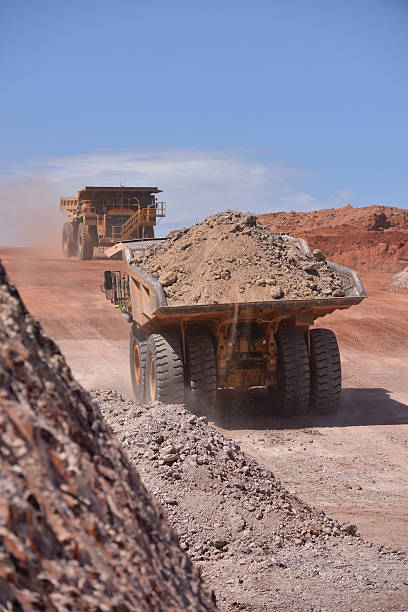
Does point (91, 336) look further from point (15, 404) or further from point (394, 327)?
point (15, 404)

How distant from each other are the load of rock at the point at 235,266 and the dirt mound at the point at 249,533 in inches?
113

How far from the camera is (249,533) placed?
5.71 meters

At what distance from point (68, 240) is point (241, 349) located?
23.3 m

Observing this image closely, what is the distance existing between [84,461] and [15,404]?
291 millimetres

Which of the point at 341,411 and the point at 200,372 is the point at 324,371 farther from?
the point at 200,372

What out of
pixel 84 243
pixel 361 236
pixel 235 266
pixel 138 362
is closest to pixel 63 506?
pixel 235 266

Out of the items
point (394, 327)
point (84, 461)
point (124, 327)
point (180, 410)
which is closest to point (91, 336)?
point (124, 327)

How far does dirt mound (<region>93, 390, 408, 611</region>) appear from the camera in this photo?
4656 millimetres

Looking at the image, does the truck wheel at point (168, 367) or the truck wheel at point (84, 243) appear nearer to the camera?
the truck wheel at point (168, 367)

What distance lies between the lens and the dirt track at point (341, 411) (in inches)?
299

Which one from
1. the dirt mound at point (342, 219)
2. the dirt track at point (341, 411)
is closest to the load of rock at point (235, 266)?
the dirt track at point (341, 411)

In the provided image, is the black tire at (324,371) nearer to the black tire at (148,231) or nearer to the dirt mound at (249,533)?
the dirt mound at (249,533)

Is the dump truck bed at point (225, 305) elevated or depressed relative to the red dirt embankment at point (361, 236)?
depressed

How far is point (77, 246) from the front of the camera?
107 feet
